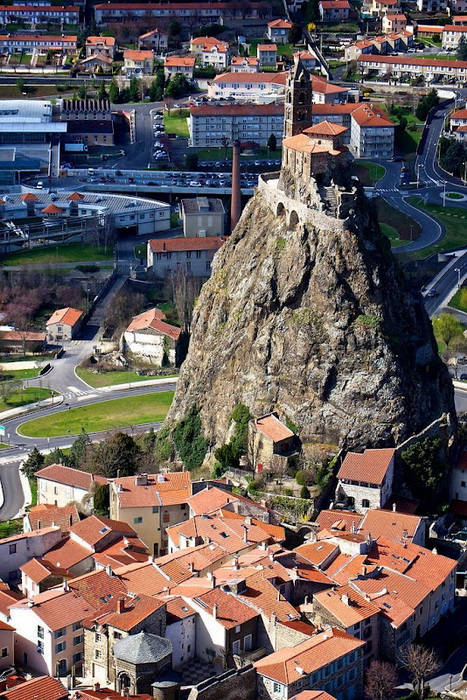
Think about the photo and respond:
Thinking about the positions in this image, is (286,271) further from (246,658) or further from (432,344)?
(246,658)

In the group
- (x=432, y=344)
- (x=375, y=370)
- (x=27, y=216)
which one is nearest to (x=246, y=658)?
(x=375, y=370)

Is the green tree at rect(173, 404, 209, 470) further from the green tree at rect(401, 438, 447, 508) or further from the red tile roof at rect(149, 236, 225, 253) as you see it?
the red tile roof at rect(149, 236, 225, 253)

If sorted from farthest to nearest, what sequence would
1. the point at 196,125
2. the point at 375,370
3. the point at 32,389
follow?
the point at 196,125 < the point at 32,389 < the point at 375,370

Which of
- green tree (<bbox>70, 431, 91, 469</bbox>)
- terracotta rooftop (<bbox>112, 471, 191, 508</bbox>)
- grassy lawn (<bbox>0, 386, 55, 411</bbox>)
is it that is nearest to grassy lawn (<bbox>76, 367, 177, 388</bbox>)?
grassy lawn (<bbox>0, 386, 55, 411</bbox>)

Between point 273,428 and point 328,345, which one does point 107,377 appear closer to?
point 273,428

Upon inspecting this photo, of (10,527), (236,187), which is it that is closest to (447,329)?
(236,187)

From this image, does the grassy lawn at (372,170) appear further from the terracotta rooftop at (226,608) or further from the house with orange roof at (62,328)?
the terracotta rooftop at (226,608)
